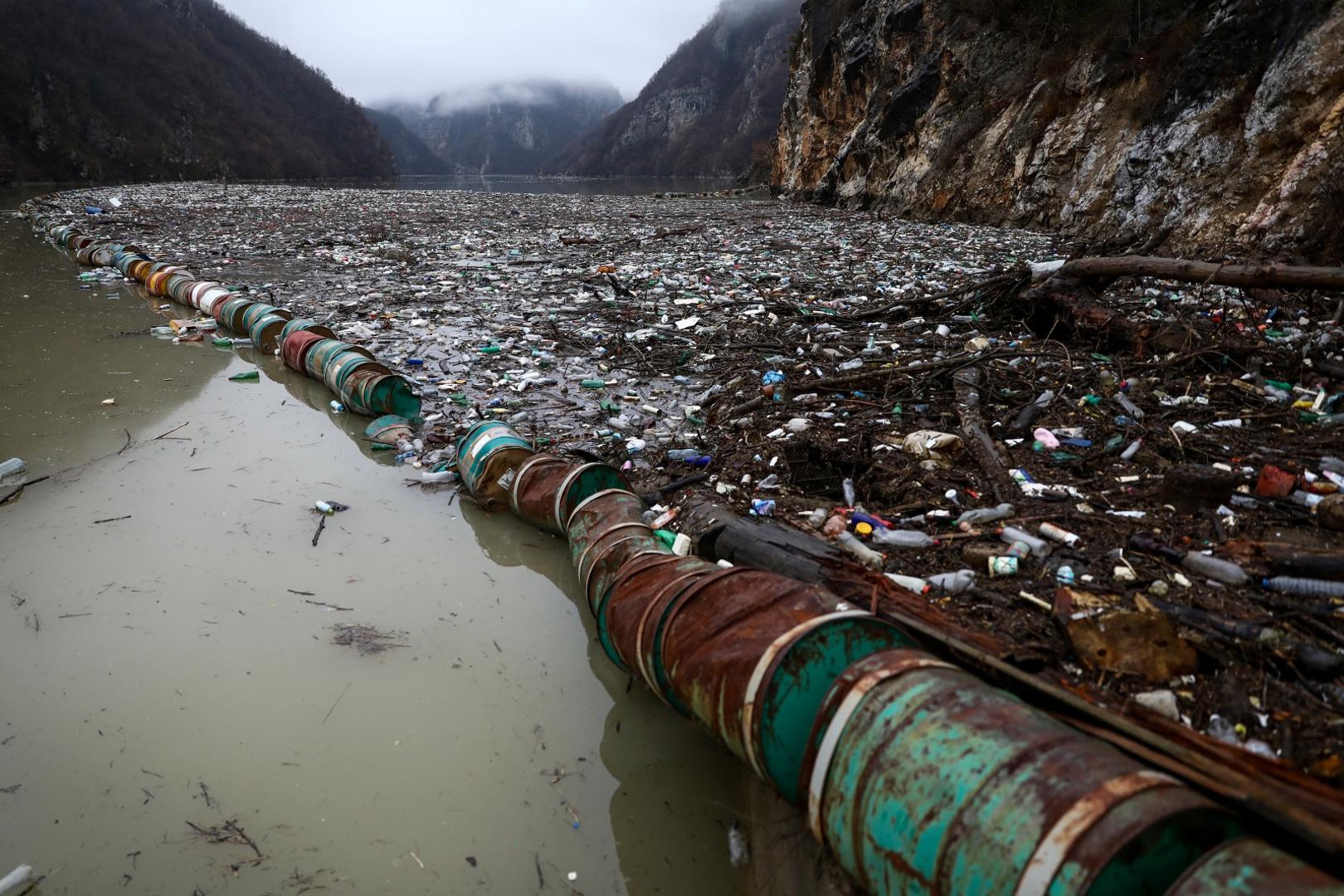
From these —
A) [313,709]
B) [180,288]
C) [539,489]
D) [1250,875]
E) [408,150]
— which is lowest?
[313,709]

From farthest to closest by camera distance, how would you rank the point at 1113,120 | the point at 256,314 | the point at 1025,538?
the point at 1113,120
the point at 256,314
the point at 1025,538

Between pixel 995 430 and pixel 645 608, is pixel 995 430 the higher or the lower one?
the higher one

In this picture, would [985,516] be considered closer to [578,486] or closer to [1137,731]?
[1137,731]

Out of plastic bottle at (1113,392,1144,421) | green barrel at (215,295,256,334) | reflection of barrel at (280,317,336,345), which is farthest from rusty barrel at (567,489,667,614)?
green barrel at (215,295,256,334)

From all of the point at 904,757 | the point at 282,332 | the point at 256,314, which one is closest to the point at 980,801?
the point at 904,757

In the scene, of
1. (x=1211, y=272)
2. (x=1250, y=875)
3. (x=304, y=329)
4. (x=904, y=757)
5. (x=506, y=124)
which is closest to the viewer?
(x=1250, y=875)

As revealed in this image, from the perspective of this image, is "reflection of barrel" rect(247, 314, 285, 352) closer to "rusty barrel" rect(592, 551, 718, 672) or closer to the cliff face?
"rusty barrel" rect(592, 551, 718, 672)

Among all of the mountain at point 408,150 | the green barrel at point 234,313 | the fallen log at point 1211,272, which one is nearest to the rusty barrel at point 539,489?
the fallen log at point 1211,272

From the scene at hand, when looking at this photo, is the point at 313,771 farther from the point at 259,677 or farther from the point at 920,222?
the point at 920,222
